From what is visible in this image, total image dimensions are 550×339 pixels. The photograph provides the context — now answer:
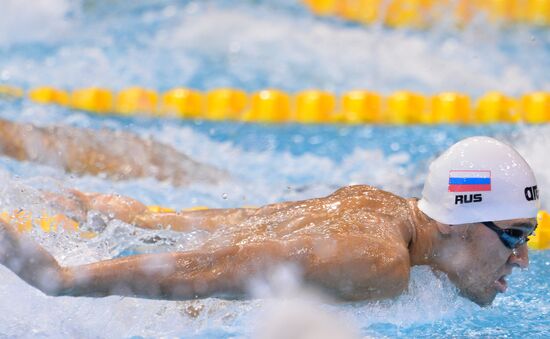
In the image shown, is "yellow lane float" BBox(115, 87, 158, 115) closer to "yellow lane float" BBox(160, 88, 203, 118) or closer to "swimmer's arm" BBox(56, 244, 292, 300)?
"yellow lane float" BBox(160, 88, 203, 118)

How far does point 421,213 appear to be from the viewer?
2.83 meters

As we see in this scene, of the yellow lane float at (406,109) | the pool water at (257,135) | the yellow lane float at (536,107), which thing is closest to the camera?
the pool water at (257,135)

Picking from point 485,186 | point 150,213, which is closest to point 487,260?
point 485,186

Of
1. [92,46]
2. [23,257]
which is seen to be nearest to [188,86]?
[92,46]

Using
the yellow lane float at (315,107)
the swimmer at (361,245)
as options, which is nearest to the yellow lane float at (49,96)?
the yellow lane float at (315,107)

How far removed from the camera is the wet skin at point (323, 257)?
98.0 inches

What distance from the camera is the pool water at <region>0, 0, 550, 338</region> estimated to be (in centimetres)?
289

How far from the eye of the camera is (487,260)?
2742 mm

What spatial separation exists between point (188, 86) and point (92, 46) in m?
1.04

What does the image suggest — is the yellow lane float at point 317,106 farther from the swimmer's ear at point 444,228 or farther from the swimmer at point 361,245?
the swimmer's ear at point 444,228

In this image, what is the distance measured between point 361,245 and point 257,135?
10.2 ft

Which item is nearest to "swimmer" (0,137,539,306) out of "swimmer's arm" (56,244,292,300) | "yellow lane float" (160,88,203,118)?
"swimmer's arm" (56,244,292,300)

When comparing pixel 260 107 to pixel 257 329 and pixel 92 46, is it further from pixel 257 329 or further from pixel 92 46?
pixel 257 329

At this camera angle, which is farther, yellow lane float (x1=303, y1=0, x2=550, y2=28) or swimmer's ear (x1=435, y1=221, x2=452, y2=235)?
yellow lane float (x1=303, y1=0, x2=550, y2=28)
